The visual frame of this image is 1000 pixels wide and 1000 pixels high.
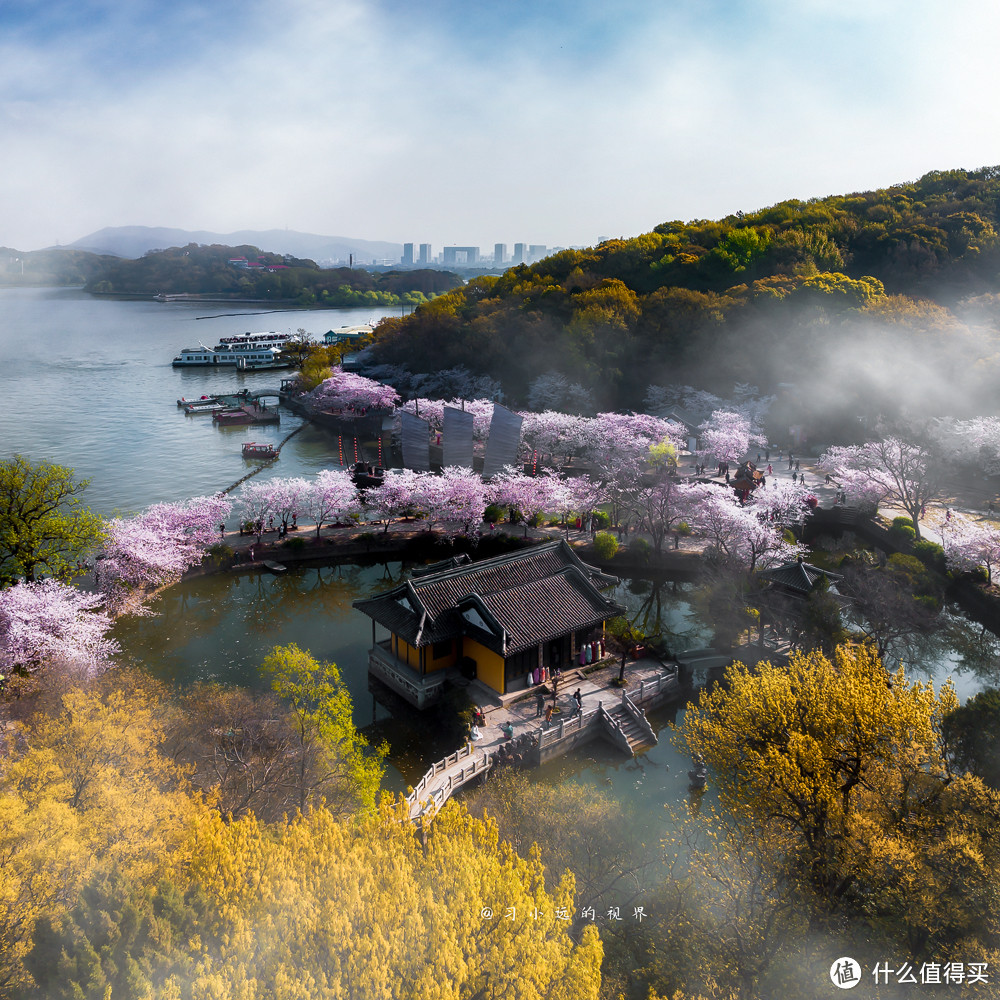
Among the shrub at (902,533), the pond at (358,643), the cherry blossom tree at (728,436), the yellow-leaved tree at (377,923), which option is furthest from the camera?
the cherry blossom tree at (728,436)

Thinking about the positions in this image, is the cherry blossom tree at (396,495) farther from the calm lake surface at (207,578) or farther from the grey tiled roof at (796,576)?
the grey tiled roof at (796,576)

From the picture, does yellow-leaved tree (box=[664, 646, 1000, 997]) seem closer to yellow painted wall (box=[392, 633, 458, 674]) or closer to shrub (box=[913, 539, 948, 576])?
yellow painted wall (box=[392, 633, 458, 674])

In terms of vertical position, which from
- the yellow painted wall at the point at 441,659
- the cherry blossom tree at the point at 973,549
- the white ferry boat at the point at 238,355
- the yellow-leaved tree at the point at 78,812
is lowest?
the yellow painted wall at the point at 441,659

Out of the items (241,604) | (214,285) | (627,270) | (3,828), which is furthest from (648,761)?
(214,285)

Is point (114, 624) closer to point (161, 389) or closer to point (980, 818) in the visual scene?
point (980, 818)

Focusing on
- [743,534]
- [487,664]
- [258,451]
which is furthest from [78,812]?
[258,451]

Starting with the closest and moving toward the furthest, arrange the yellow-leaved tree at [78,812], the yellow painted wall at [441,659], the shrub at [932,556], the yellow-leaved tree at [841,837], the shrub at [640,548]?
the yellow-leaved tree at [78,812]
the yellow-leaved tree at [841,837]
the yellow painted wall at [441,659]
the shrub at [932,556]
the shrub at [640,548]

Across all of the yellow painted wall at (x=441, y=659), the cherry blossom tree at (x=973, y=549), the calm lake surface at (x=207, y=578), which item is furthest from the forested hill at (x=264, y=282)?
the yellow painted wall at (x=441, y=659)

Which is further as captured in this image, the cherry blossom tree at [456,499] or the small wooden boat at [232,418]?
the small wooden boat at [232,418]
